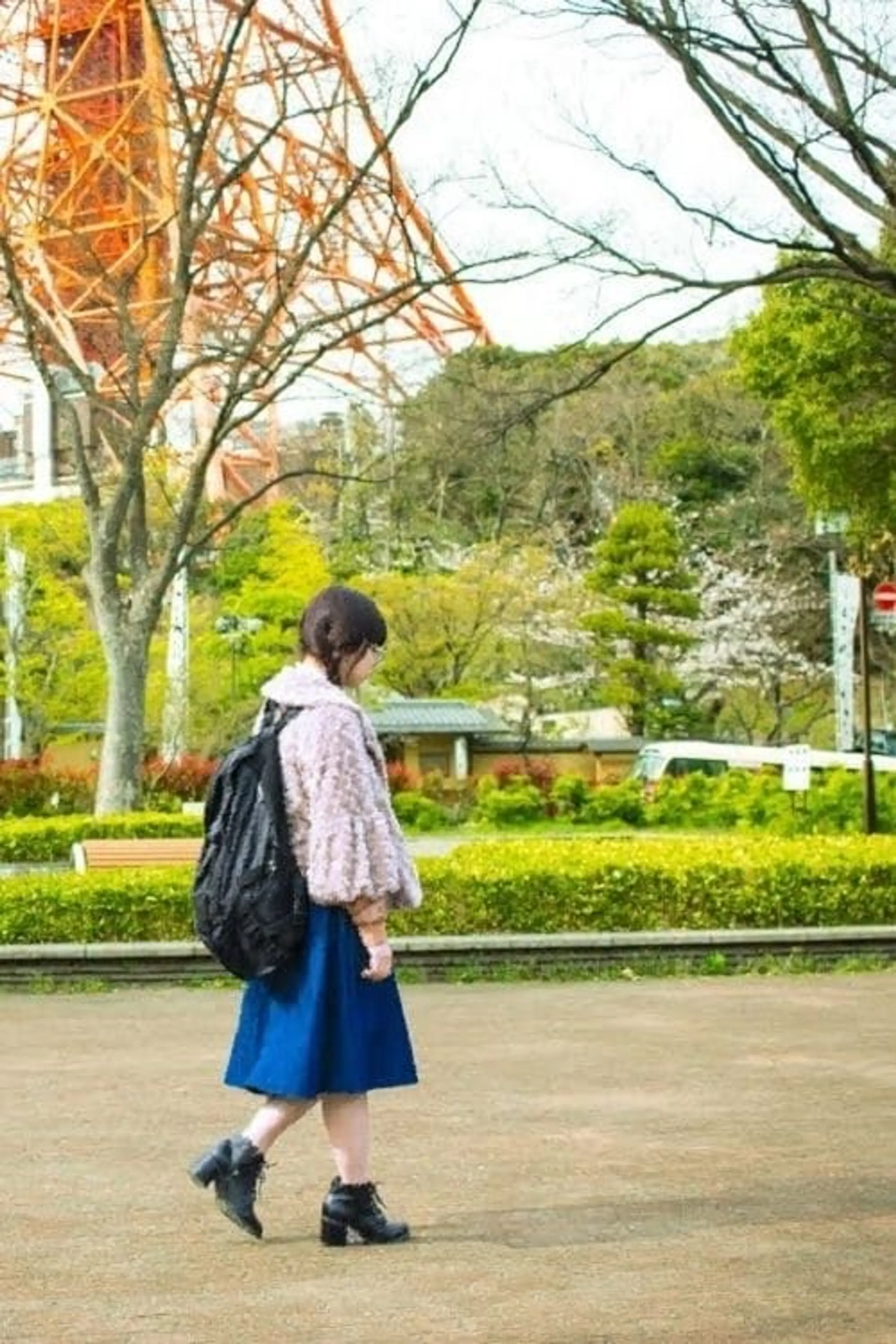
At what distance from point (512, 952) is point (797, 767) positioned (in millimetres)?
13022

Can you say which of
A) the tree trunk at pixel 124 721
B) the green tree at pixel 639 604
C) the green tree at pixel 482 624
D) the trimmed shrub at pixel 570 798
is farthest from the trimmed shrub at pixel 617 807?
the tree trunk at pixel 124 721

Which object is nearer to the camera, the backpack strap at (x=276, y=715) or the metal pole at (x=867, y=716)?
the backpack strap at (x=276, y=715)

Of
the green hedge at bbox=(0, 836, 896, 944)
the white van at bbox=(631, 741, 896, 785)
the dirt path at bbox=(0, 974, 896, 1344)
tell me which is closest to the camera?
the dirt path at bbox=(0, 974, 896, 1344)

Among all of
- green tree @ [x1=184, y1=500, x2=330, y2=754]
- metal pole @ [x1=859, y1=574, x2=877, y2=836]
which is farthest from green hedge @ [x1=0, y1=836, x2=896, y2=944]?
green tree @ [x1=184, y1=500, x2=330, y2=754]

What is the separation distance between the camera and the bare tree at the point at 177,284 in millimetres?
15070

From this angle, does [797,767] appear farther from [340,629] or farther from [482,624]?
[340,629]

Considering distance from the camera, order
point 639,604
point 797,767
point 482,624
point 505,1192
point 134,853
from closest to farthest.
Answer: point 505,1192
point 134,853
point 797,767
point 639,604
point 482,624

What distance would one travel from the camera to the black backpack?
13.9 ft

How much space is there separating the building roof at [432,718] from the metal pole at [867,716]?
1216 centimetres

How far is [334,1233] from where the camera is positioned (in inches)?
171

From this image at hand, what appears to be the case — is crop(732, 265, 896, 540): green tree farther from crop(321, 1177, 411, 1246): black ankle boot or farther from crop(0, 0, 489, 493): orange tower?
crop(321, 1177, 411, 1246): black ankle boot

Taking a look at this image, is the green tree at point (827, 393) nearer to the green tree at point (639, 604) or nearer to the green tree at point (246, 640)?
the green tree at point (246, 640)

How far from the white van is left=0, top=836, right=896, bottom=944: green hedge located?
19621 millimetres

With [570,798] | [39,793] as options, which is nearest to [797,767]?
[570,798]
